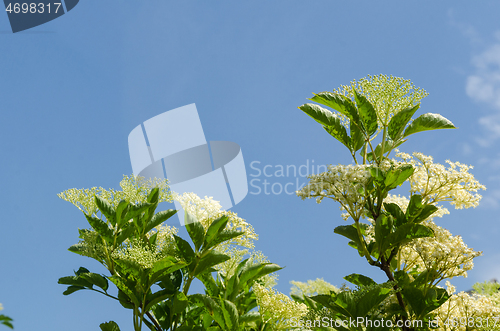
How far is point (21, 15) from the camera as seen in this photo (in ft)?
13.4

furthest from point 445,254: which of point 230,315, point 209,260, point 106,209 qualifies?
point 106,209

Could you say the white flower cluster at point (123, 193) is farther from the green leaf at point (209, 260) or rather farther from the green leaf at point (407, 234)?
the green leaf at point (407, 234)

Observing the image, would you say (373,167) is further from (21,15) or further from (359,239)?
(21,15)

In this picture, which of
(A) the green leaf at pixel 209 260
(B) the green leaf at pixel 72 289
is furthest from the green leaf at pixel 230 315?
(B) the green leaf at pixel 72 289

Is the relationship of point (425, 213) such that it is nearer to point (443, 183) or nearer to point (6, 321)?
point (443, 183)

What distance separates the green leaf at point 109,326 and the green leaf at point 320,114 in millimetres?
2234

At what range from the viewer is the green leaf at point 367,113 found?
293 centimetres

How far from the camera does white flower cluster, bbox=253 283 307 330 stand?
3.23m

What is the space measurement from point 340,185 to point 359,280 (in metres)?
0.87

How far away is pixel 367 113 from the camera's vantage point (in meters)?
2.95

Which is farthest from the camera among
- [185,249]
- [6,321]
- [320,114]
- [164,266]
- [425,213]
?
[320,114]

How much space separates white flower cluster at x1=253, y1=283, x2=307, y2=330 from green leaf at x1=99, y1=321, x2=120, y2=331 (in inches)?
46.5

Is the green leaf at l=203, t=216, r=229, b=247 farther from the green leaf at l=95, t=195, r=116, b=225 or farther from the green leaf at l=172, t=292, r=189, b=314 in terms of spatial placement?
the green leaf at l=95, t=195, r=116, b=225

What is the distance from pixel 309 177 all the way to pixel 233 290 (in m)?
1.15
